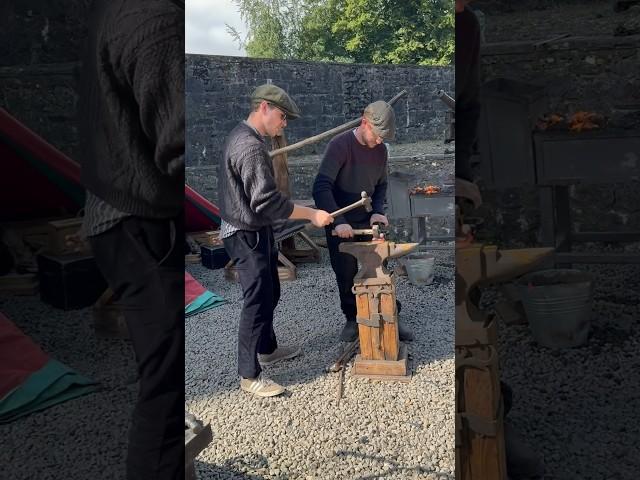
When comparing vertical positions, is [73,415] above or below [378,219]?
below

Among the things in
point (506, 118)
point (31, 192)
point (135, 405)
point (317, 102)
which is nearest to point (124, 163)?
point (31, 192)

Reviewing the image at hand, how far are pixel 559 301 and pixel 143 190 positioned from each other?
0.98 m

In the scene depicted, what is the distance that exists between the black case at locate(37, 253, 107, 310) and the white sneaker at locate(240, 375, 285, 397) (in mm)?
408

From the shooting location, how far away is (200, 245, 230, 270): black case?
1.56 m

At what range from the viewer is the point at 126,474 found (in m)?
1.70

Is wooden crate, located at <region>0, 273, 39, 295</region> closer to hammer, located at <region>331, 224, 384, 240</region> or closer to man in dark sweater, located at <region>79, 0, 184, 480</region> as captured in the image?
man in dark sweater, located at <region>79, 0, 184, 480</region>

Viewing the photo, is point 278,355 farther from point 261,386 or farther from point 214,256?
point 214,256

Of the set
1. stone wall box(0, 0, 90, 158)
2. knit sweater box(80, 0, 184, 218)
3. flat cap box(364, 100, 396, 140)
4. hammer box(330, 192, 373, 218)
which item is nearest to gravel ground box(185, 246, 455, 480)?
hammer box(330, 192, 373, 218)

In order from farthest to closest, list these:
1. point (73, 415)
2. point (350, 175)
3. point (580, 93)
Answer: point (73, 415) < point (350, 175) < point (580, 93)

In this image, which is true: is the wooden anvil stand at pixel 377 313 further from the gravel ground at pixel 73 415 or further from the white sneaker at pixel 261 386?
the gravel ground at pixel 73 415

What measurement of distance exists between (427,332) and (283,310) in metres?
0.35

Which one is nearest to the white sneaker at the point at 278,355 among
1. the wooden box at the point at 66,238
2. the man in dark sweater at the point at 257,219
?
the man in dark sweater at the point at 257,219

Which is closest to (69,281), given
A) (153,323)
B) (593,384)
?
(153,323)

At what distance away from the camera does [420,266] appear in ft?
5.08
